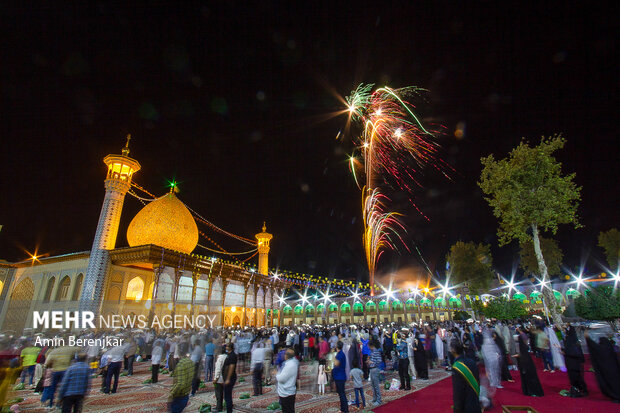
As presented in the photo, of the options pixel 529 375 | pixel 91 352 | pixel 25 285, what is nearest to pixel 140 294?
pixel 25 285

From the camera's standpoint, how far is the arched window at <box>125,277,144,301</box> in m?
25.7

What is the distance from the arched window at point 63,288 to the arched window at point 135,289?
5118 millimetres

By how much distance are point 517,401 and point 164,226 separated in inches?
1110

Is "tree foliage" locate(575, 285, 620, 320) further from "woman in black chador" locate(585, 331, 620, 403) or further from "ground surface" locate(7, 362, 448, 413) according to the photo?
"woman in black chador" locate(585, 331, 620, 403)

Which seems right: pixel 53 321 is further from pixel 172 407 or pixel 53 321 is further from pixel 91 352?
pixel 172 407

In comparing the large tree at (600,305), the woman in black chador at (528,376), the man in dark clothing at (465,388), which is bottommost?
the woman in black chador at (528,376)

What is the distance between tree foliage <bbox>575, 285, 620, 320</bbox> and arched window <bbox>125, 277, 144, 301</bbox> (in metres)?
34.6

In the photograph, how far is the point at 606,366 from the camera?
7.07m

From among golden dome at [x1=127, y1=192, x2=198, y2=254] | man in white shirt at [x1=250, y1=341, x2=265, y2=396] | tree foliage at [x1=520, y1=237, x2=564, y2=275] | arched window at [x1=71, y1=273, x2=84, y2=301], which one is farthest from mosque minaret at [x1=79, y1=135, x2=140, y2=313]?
tree foliage at [x1=520, y1=237, x2=564, y2=275]

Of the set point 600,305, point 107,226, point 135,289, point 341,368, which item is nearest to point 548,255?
point 600,305

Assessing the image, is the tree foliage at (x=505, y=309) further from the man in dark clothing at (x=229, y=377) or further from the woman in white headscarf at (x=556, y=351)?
the man in dark clothing at (x=229, y=377)

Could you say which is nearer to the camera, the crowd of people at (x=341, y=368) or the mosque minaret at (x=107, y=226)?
the crowd of people at (x=341, y=368)

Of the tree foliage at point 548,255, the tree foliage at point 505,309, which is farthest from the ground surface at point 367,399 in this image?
the tree foliage at point 548,255

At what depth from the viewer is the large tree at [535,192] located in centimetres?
1667
